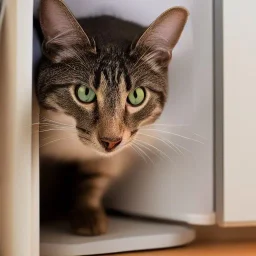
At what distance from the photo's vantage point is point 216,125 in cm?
95

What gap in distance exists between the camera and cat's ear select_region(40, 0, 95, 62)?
0.78 m

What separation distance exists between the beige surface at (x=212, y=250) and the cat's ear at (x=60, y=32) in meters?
0.37

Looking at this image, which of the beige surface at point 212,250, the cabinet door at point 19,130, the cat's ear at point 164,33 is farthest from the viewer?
the beige surface at point 212,250

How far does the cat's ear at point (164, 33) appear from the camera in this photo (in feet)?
2.74

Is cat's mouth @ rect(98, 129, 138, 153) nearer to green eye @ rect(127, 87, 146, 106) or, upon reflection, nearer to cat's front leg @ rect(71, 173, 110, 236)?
green eye @ rect(127, 87, 146, 106)

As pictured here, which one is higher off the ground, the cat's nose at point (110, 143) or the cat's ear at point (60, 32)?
the cat's ear at point (60, 32)

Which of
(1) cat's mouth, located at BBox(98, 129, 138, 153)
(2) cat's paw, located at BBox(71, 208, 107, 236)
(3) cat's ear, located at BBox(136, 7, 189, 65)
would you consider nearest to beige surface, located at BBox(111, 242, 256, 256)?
(2) cat's paw, located at BBox(71, 208, 107, 236)

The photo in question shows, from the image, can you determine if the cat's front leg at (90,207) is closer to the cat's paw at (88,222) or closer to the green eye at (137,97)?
the cat's paw at (88,222)

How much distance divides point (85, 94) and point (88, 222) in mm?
247

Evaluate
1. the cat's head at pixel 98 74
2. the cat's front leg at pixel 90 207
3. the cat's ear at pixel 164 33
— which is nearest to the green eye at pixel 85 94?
the cat's head at pixel 98 74

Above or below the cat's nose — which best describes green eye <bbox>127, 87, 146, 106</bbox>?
above

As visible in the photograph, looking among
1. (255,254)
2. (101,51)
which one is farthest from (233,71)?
(255,254)

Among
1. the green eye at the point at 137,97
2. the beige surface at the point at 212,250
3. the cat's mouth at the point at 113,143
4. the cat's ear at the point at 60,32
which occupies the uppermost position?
the cat's ear at the point at 60,32

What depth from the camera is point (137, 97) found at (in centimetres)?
86
